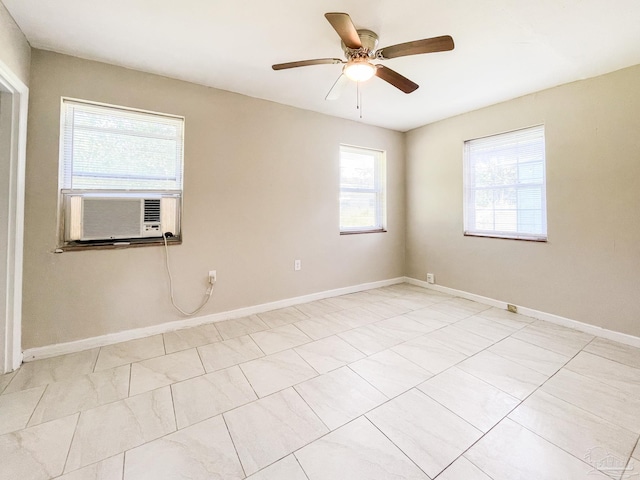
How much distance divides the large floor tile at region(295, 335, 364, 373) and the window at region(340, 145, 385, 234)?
1.76 metres

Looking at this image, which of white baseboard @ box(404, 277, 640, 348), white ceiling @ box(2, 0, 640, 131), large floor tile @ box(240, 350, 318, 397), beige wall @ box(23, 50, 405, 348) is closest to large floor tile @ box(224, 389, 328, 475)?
large floor tile @ box(240, 350, 318, 397)

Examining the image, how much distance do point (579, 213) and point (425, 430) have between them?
2.63m

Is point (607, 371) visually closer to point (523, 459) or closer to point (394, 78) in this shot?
point (523, 459)

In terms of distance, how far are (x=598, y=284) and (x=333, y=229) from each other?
9.04 feet

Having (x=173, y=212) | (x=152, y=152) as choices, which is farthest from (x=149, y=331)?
(x=152, y=152)

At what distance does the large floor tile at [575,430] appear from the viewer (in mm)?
1264

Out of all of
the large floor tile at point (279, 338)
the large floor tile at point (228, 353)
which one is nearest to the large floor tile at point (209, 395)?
the large floor tile at point (228, 353)

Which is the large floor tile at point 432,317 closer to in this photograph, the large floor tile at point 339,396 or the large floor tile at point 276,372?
the large floor tile at point 339,396

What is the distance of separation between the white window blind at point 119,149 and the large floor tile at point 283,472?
240cm

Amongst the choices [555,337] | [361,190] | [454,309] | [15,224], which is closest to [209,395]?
[15,224]

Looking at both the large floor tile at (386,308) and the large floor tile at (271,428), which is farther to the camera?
the large floor tile at (386,308)

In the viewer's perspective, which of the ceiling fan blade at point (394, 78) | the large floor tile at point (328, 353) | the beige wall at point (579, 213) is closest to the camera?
the ceiling fan blade at point (394, 78)

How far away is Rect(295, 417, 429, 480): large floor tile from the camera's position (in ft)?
3.77

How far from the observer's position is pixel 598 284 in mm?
2480
